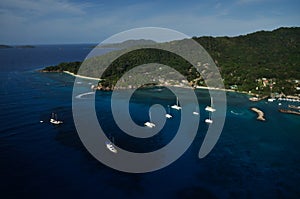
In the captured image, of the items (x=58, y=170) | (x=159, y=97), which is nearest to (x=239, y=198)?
(x=58, y=170)

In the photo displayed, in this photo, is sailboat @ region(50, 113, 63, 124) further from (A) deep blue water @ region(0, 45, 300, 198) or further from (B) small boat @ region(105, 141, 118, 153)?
(B) small boat @ region(105, 141, 118, 153)

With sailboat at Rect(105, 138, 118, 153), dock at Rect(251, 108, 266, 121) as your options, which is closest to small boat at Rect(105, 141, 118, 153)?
sailboat at Rect(105, 138, 118, 153)

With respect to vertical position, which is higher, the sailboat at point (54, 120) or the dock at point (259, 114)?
the dock at point (259, 114)

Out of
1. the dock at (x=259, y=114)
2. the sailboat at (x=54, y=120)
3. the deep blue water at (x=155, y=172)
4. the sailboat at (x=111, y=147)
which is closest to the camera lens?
the deep blue water at (x=155, y=172)

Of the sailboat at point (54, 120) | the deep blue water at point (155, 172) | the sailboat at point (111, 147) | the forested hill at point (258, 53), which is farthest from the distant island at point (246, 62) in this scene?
the sailboat at point (111, 147)

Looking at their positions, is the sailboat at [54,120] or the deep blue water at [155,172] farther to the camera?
the sailboat at [54,120]

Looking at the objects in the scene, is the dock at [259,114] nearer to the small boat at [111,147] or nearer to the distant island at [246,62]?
the distant island at [246,62]

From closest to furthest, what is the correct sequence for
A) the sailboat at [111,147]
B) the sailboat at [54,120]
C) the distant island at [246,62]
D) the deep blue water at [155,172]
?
the deep blue water at [155,172] < the sailboat at [111,147] < the sailboat at [54,120] < the distant island at [246,62]

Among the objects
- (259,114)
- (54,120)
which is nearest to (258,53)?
(259,114)

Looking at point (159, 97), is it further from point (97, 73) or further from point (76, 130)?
point (97, 73)
